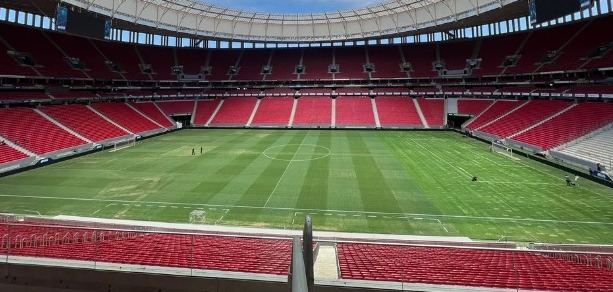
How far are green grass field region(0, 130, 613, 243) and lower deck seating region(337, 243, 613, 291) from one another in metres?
7.14

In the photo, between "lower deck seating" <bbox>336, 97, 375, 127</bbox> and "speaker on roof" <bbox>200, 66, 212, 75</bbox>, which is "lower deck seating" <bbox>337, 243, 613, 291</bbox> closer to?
"lower deck seating" <bbox>336, 97, 375, 127</bbox>

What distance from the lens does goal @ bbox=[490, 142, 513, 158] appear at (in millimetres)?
32638

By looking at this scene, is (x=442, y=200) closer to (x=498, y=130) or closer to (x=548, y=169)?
(x=548, y=169)

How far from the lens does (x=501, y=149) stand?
34781 millimetres

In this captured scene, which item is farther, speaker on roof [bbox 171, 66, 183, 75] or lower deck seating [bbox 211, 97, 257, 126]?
speaker on roof [bbox 171, 66, 183, 75]

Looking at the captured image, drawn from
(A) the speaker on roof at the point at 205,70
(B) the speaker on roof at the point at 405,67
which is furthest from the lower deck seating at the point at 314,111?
(A) the speaker on roof at the point at 205,70

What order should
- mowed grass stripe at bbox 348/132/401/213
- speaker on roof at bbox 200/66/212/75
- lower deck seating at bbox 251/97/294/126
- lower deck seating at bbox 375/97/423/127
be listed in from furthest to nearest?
speaker on roof at bbox 200/66/212/75 → lower deck seating at bbox 251/97/294/126 → lower deck seating at bbox 375/97/423/127 → mowed grass stripe at bbox 348/132/401/213

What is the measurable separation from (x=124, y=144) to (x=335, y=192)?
29.9 meters

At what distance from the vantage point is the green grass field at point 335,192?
55.0 ft

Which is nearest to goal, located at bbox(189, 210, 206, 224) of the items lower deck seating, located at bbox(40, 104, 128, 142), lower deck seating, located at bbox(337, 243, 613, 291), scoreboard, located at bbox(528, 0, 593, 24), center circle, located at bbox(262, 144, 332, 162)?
lower deck seating, located at bbox(337, 243, 613, 291)

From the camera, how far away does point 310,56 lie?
6856 cm

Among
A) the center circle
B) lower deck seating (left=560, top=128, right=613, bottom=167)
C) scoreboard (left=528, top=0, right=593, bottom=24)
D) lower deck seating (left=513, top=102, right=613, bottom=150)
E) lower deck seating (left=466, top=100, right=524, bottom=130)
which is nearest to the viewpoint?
lower deck seating (left=560, top=128, right=613, bottom=167)

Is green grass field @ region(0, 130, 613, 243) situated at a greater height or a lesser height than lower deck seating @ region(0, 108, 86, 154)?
lesser

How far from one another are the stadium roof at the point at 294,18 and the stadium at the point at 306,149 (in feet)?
1.12
